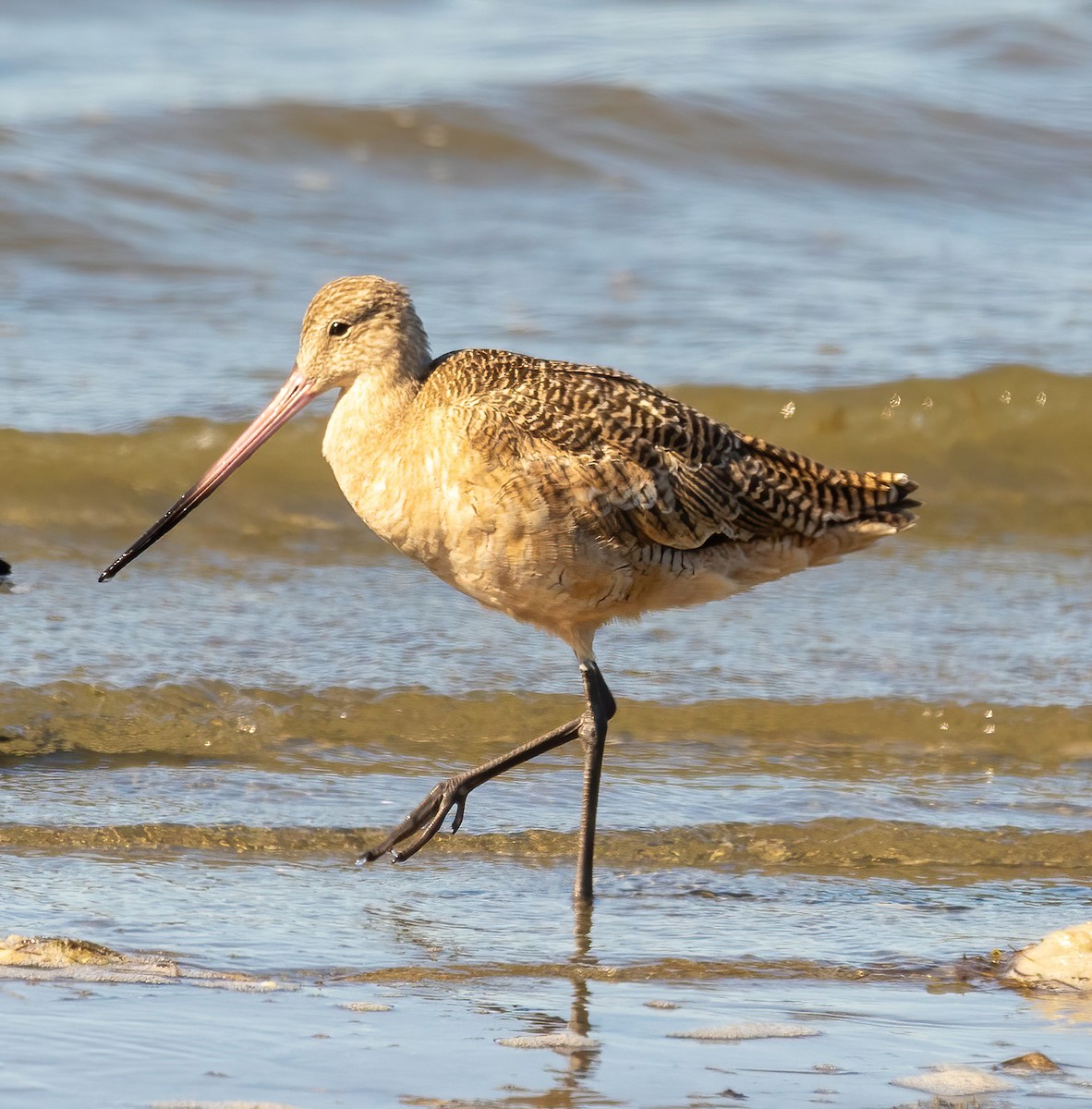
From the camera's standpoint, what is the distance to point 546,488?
5.05m

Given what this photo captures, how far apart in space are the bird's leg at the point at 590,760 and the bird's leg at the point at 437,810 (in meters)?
0.19

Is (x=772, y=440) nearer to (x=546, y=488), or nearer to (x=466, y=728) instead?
(x=466, y=728)

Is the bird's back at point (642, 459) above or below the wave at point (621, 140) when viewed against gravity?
below

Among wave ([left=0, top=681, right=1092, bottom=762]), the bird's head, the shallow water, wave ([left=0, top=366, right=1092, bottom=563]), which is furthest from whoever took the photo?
wave ([left=0, top=366, right=1092, bottom=563])

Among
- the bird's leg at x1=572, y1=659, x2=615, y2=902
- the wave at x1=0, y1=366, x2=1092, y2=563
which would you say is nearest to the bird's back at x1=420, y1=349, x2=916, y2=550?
the bird's leg at x1=572, y1=659, x2=615, y2=902

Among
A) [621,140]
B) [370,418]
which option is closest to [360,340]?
[370,418]

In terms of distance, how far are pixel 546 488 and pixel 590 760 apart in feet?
2.58

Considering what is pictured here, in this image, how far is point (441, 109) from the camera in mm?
13844

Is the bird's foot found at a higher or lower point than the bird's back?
lower

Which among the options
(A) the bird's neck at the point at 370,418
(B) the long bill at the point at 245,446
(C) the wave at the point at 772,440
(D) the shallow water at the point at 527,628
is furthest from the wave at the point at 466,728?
(C) the wave at the point at 772,440

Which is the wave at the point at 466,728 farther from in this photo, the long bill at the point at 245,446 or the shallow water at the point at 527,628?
the long bill at the point at 245,446

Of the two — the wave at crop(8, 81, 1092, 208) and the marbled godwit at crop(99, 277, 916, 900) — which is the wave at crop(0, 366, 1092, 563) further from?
the wave at crop(8, 81, 1092, 208)

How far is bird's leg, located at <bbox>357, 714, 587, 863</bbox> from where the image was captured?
512cm

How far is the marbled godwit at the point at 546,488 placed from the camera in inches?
199
